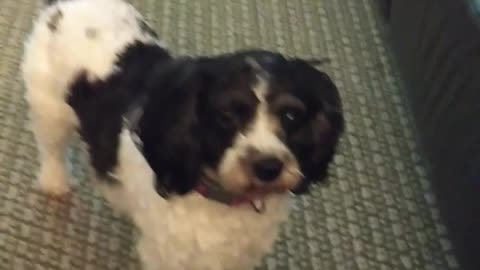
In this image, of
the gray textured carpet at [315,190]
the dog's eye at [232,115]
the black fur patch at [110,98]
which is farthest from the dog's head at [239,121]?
the gray textured carpet at [315,190]

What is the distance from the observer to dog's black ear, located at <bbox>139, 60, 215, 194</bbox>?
3.74 ft

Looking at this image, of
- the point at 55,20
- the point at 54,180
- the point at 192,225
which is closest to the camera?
the point at 192,225

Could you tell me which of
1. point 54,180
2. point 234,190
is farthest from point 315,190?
point 234,190

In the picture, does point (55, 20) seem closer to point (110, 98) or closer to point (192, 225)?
point (110, 98)

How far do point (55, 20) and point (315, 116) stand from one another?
20.6 inches

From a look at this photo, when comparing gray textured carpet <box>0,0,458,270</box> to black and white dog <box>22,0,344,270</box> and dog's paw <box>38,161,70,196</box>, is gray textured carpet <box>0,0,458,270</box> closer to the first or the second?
dog's paw <box>38,161,70,196</box>

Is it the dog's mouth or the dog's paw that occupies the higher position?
the dog's mouth

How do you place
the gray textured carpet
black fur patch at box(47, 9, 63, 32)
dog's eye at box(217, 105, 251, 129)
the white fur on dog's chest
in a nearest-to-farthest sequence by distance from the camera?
dog's eye at box(217, 105, 251, 129)
the white fur on dog's chest
black fur patch at box(47, 9, 63, 32)
the gray textured carpet

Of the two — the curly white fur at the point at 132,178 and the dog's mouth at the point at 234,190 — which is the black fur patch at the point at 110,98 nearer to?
the curly white fur at the point at 132,178

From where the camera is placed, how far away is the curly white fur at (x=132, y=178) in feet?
4.22

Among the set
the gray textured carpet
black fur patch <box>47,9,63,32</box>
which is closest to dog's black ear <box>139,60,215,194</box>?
black fur patch <box>47,9,63,32</box>

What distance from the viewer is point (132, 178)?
1348 millimetres

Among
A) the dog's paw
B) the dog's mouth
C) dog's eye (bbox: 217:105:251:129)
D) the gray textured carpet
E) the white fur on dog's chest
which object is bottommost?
the gray textured carpet

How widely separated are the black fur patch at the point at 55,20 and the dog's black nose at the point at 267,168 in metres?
0.51
